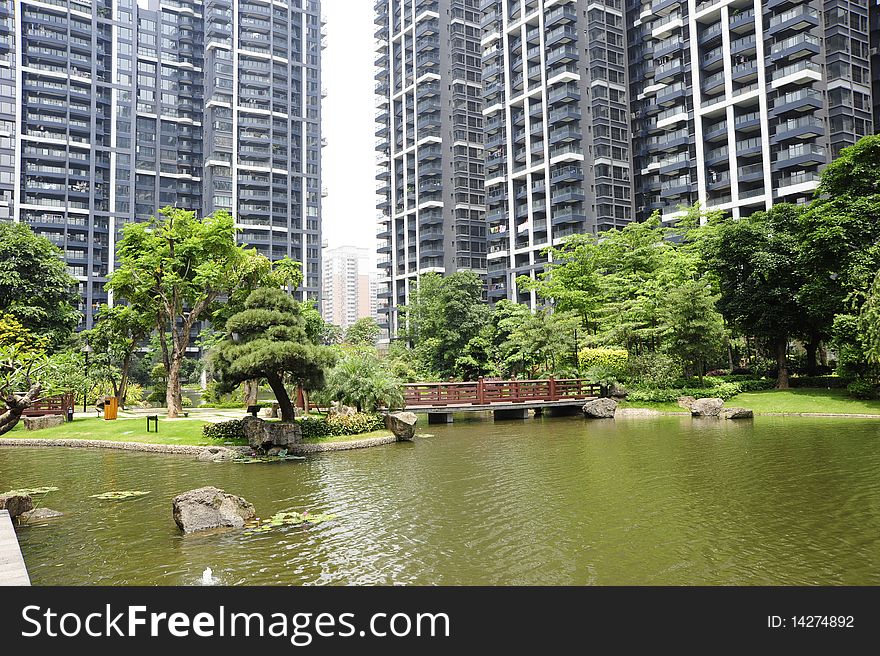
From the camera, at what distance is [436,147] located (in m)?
98.1

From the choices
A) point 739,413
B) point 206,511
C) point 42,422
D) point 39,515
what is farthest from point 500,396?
point 39,515

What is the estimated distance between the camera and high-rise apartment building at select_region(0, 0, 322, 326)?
89.1 metres

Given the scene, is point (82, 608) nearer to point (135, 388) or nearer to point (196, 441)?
point (196, 441)

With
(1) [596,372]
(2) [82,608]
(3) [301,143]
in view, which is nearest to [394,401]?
(1) [596,372]

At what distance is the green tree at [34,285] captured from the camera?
36.5m

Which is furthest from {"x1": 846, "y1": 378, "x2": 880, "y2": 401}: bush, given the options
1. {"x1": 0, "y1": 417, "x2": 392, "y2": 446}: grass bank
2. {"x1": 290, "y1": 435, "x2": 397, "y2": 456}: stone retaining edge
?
{"x1": 290, "y1": 435, "x2": 397, "y2": 456}: stone retaining edge

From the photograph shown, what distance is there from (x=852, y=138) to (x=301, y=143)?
81640mm

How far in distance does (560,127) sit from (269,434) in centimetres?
6479

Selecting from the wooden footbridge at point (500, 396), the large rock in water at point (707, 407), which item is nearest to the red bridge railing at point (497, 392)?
the wooden footbridge at point (500, 396)

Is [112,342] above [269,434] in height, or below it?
above

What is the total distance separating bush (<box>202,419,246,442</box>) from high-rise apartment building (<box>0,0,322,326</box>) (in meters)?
73.5

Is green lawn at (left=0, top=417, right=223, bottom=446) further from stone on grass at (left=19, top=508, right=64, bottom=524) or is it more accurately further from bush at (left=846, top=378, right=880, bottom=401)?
bush at (left=846, top=378, right=880, bottom=401)

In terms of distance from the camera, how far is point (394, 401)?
27.5 metres

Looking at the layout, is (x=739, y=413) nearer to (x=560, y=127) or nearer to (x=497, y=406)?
(x=497, y=406)
